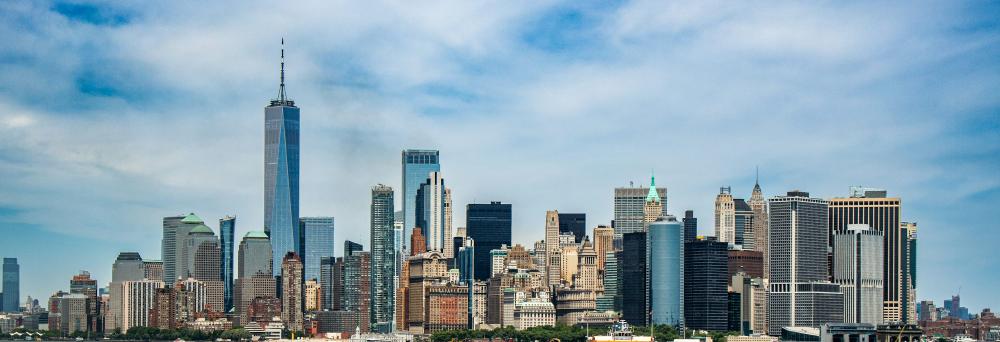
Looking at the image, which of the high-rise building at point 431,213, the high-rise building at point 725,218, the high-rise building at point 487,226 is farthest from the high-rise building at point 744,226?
the high-rise building at point 431,213

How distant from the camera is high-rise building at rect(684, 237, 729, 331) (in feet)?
353

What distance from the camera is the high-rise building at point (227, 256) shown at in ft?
459

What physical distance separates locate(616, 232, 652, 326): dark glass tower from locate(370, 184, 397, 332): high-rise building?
59.4 ft

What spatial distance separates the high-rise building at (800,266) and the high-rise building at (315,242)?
48091 mm

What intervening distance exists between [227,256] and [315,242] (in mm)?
8390

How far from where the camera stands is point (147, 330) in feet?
400

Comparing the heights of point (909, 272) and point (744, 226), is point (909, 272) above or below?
below

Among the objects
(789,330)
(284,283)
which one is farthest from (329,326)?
(789,330)

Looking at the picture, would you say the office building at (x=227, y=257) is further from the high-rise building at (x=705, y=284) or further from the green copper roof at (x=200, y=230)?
the high-rise building at (x=705, y=284)

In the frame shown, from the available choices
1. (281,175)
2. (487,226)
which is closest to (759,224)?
(487,226)

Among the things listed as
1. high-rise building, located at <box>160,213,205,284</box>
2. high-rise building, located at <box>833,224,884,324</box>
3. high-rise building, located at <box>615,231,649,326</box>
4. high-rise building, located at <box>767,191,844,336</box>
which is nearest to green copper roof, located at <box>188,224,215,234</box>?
high-rise building, located at <box>160,213,205,284</box>

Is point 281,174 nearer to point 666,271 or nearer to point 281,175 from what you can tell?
point 281,175

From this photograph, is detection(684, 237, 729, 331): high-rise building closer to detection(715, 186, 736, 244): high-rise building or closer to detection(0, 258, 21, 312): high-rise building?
detection(715, 186, 736, 244): high-rise building

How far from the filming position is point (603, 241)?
13062 centimetres
